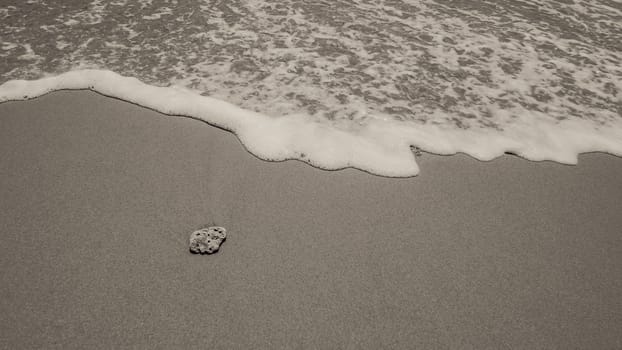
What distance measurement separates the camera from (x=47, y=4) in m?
4.37

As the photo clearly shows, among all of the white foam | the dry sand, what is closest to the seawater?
the white foam

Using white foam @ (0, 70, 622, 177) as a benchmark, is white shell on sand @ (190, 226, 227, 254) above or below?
below

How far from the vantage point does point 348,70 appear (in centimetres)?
361

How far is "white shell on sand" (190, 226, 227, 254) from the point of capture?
1.99m

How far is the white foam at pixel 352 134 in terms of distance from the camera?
2672mm

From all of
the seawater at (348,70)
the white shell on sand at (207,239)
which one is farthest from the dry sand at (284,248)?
the seawater at (348,70)

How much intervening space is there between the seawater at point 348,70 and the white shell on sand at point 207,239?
2.43 feet

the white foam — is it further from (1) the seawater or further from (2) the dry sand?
(2) the dry sand

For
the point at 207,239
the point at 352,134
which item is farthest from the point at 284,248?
the point at 352,134

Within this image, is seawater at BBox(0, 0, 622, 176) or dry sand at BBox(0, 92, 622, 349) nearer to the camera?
dry sand at BBox(0, 92, 622, 349)

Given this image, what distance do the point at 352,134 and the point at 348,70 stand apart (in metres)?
0.99

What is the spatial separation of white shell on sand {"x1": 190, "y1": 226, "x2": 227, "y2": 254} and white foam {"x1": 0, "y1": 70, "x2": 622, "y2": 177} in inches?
27.9

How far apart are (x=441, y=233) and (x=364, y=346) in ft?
2.70

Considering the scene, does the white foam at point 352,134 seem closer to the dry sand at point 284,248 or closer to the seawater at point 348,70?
the seawater at point 348,70
